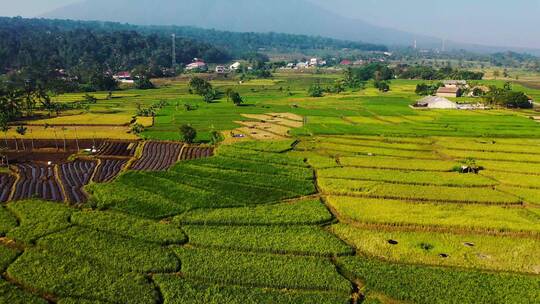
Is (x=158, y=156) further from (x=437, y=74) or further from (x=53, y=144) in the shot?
(x=437, y=74)

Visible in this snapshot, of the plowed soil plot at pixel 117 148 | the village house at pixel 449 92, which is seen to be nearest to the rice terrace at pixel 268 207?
the plowed soil plot at pixel 117 148

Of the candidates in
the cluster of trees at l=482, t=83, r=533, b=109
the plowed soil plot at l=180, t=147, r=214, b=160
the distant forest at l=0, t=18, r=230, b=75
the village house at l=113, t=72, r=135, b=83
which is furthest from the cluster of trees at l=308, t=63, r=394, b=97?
the distant forest at l=0, t=18, r=230, b=75

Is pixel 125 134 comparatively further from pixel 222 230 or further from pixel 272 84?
pixel 272 84

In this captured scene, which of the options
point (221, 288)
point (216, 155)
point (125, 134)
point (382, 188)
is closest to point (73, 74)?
point (125, 134)

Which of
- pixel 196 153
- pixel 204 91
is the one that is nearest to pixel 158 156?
pixel 196 153

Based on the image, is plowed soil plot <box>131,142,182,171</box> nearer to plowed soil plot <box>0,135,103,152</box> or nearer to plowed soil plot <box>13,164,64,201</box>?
plowed soil plot <box>0,135,103,152</box>

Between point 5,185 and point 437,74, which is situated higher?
point 437,74
